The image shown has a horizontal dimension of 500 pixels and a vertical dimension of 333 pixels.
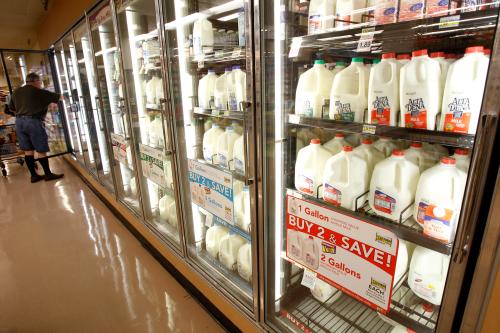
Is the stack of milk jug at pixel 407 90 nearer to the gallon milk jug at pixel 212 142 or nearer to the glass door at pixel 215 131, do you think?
the glass door at pixel 215 131

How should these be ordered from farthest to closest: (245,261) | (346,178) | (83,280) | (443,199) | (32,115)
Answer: (32,115) < (83,280) < (245,261) < (346,178) < (443,199)

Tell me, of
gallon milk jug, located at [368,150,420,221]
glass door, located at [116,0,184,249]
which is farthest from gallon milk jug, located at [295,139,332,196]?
glass door, located at [116,0,184,249]

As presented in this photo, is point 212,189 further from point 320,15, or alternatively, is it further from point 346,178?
point 320,15

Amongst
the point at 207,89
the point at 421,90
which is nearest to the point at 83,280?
the point at 207,89

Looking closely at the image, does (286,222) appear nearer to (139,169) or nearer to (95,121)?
(139,169)

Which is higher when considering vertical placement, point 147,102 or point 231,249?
point 147,102

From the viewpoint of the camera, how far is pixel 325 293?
1.58 metres

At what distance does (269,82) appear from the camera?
A: 1307mm

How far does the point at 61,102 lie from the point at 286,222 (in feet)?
20.2

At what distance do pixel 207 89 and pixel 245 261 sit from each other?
1142 millimetres

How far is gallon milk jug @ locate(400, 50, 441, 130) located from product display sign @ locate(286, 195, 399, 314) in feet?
1.32

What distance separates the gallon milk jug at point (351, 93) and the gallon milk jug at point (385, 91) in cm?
5

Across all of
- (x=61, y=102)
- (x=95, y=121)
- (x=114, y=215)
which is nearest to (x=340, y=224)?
(x=114, y=215)

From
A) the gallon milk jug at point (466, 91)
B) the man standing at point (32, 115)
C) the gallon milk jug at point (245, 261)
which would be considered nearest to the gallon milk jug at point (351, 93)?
the gallon milk jug at point (466, 91)
